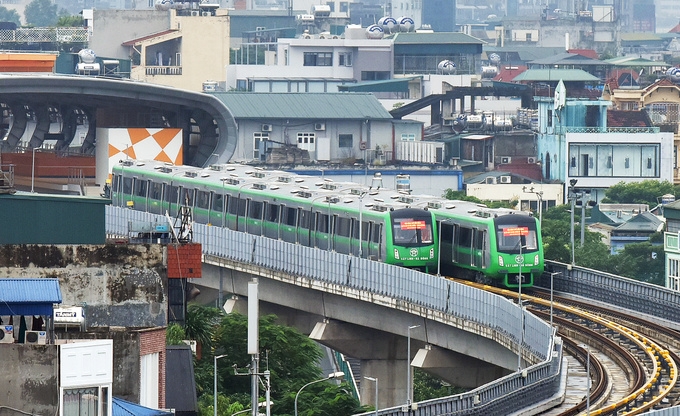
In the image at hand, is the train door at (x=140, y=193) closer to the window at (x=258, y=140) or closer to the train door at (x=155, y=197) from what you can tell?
the train door at (x=155, y=197)

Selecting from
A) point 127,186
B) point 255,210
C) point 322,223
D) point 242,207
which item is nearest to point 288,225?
point 255,210

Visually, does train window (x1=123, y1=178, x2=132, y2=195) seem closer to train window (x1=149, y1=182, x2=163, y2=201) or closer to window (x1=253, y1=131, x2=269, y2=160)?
train window (x1=149, y1=182, x2=163, y2=201)

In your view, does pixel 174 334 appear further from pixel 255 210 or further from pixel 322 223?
pixel 255 210

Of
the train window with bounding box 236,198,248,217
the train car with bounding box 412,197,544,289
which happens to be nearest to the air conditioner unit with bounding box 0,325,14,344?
the train car with bounding box 412,197,544,289

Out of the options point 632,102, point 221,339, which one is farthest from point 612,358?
point 632,102

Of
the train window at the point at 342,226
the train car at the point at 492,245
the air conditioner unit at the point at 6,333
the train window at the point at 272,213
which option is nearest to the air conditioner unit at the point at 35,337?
the air conditioner unit at the point at 6,333

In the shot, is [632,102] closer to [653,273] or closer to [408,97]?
Result: [408,97]
